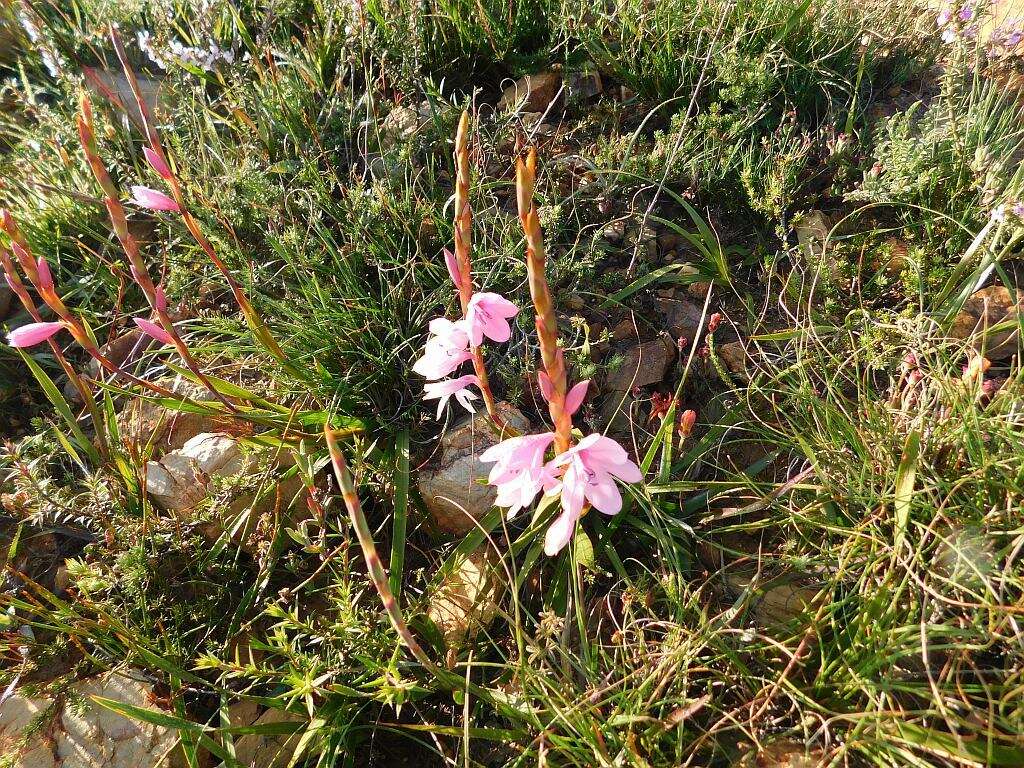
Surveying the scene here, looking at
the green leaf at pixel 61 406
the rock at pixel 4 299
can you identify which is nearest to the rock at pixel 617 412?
the green leaf at pixel 61 406

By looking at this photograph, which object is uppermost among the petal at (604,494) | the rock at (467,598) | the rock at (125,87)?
the rock at (125,87)

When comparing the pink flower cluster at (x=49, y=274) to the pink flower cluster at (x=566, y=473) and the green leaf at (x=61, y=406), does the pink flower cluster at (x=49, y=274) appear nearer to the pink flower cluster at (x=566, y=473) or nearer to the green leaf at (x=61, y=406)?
the green leaf at (x=61, y=406)

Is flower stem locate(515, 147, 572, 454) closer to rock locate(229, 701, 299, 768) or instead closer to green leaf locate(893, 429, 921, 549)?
green leaf locate(893, 429, 921, 549)

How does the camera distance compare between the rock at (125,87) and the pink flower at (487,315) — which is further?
the rock at (125,87)

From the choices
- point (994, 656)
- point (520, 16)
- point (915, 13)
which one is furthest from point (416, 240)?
point (915, 13)

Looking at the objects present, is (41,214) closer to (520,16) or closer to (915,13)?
(520,16)
